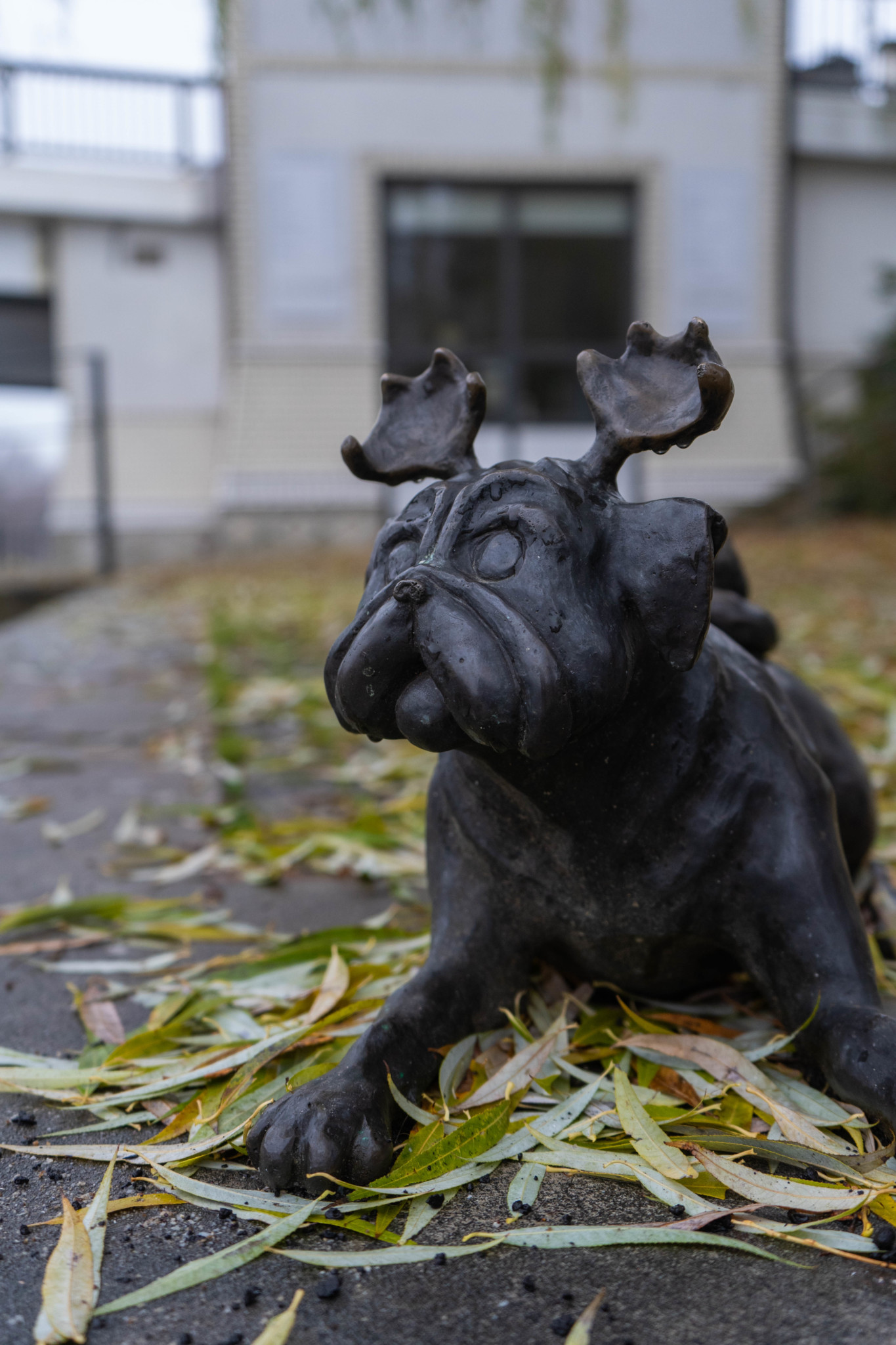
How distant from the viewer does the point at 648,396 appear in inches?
54.1

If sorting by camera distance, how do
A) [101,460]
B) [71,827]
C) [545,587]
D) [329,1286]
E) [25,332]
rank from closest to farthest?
1. [329,1286]
2. [545,587]
3. [71,827]
4. [101,460]
5. [25,332]

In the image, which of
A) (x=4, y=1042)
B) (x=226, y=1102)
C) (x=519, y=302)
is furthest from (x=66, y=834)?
(x=519, y=302)

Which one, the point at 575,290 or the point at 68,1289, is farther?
the point at 575,290

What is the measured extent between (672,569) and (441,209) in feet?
54.7

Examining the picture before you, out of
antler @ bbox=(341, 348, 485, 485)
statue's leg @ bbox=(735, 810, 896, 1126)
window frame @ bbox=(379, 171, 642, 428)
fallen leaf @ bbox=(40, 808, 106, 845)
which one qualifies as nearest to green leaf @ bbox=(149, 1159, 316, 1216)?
statue's leg @ bbox=(735, 810, 896, 1126)

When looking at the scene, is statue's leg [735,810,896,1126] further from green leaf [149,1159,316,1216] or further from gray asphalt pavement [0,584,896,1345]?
green leaf [149,1159,316,1216]

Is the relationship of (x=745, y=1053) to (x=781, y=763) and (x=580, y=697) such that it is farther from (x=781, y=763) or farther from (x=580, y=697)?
(x=580, y=697)

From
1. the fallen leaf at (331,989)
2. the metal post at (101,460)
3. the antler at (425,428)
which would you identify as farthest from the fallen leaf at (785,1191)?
the metal post at (101,460)

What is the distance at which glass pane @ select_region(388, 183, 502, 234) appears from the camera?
1655cm

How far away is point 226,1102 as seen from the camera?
5.03ft

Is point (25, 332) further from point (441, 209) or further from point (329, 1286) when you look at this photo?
point (329, 1286)

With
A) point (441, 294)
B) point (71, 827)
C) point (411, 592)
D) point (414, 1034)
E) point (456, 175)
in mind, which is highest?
point (456, 175)

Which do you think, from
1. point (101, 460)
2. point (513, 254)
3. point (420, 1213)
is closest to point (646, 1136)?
point (420, 1213)

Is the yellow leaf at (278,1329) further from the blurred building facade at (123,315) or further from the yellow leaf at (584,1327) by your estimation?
the blurred building facade at (123,315)
